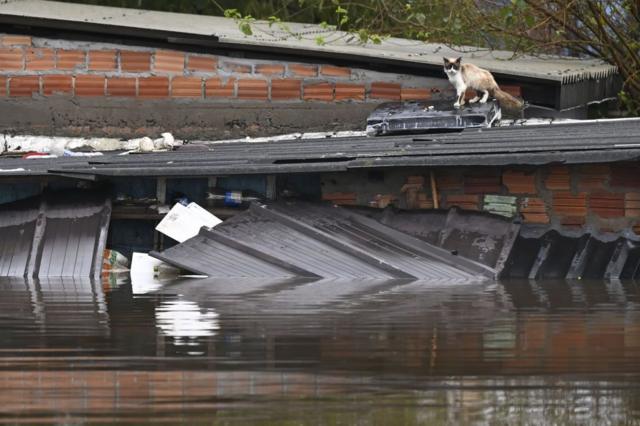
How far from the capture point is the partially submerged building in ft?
43.1

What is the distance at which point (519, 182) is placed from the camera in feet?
44.3

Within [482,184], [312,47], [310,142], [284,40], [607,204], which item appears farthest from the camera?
[284,40]

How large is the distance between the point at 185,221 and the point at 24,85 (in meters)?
3.77

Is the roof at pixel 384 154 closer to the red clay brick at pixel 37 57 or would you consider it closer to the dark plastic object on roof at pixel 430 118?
the dark plastic object on roof at pixel 430 118

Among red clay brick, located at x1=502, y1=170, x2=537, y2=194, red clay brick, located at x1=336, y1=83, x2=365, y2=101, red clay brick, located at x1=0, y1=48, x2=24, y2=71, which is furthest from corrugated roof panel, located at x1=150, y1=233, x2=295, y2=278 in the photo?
red clay brick, located at x1=0, y1=48, x2=24, y2=71

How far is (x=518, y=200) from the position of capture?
13508 millimetres

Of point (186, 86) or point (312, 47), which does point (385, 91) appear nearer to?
point (312, 47)

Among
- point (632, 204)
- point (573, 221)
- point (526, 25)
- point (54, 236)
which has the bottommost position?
point (54, 236)

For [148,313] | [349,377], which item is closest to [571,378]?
[349,377]

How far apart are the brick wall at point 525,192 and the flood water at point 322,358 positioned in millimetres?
2057

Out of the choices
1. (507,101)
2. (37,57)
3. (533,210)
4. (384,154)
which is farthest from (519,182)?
(37,57)

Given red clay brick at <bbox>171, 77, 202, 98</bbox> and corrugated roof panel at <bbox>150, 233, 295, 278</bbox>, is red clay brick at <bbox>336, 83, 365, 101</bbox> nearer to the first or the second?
red clay brick at <bbox>171, 77, 202, 98</bbox>

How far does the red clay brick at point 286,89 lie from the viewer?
54.9ft

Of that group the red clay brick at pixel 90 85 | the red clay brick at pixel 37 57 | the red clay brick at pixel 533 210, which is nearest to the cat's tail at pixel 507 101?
the red clay brick at pixel 533 210
